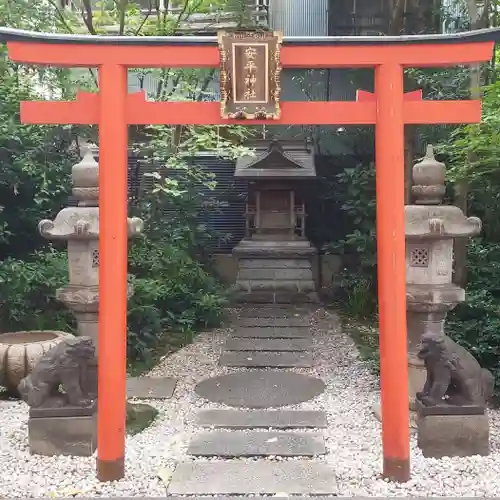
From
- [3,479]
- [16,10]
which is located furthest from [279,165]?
[3,479]

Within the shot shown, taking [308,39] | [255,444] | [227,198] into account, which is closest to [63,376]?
[255,444]

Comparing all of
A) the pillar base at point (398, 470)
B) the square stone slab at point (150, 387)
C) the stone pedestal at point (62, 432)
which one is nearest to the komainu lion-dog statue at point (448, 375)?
the pillar base at point (398, 470)

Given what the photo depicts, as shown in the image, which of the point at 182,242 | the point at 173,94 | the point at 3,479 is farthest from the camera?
the point at 182,242

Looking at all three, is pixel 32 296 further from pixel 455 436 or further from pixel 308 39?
pixel 455 436

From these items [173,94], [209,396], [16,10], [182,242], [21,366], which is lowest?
[209,396]

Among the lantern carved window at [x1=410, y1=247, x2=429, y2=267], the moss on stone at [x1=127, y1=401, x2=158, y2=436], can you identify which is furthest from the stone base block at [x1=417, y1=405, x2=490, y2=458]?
the moss on stone at [x1=127, y1=401, x2=158, y2=436]

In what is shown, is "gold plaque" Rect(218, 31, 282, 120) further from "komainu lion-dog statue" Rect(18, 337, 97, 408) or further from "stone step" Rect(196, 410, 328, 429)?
"stone step" Rect(196, 410, 328, 429)

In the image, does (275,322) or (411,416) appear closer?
(411,416)

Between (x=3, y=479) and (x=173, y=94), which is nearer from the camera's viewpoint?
(x=3, y=479)

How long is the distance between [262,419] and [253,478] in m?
1.43

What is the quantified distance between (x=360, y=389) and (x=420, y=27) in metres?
8.23

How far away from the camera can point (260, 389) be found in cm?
685

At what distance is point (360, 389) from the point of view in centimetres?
680

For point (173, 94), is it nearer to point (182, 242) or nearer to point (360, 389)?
point (182, 242)
